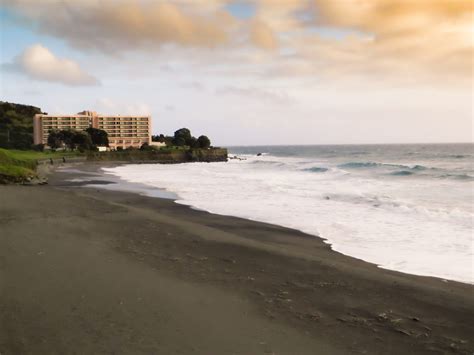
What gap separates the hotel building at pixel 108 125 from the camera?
132 m

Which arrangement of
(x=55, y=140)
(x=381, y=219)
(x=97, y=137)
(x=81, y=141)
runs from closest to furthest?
(x=381, y=219) → (x=81, y=141) → (x=55, y=140) → (x=97, y=137)

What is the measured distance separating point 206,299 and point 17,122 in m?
176

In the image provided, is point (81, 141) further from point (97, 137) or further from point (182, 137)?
point (182, 137)

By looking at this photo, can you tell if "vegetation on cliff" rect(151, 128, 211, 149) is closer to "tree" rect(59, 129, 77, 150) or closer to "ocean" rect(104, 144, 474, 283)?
"tree" rect(59, 129, 77, 150)

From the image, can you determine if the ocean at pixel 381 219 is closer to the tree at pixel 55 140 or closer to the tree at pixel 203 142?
the tree at pixel 55 140

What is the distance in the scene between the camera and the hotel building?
435 feet

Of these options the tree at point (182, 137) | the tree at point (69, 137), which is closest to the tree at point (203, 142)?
the tree at point (182, 137)

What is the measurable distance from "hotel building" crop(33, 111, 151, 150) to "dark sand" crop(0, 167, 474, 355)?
128 meters

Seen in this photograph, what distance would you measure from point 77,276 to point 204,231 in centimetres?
542

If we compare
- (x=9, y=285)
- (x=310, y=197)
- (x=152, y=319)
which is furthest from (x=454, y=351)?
(x=310, y=197)

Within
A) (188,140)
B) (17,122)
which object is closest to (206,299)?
(188,140)

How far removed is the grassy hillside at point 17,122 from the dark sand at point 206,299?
444 ft

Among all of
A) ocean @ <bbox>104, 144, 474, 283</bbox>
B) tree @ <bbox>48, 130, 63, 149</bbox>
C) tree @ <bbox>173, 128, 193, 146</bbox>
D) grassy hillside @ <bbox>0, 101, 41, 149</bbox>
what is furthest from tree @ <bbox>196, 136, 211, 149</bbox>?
ocean @ <bbox>104, 144, 474, 283</bbox>

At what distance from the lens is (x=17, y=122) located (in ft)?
518
